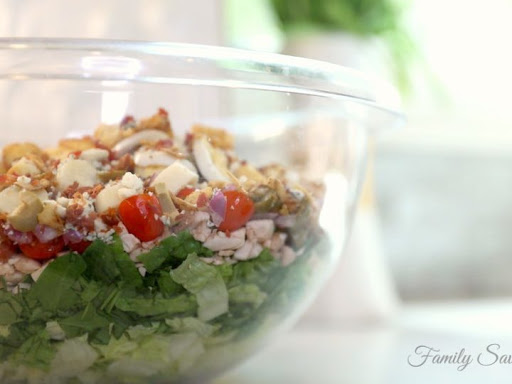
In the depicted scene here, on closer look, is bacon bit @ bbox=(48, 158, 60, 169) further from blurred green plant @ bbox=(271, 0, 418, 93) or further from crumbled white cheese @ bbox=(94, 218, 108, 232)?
blurred green plant @ bbox=(271, 0, 418, 93)

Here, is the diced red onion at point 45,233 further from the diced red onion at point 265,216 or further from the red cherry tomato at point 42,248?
the diced red onion at point 265,216

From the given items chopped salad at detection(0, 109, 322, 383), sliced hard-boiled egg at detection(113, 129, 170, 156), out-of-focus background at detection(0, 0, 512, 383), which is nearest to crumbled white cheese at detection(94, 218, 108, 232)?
chopped salad at detection(0, 109, 322, 383)

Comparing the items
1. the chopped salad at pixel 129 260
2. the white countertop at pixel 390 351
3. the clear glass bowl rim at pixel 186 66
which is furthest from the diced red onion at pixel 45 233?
the white countertop at pixel 390 351

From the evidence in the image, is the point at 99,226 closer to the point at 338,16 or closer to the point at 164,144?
the point at 164,144

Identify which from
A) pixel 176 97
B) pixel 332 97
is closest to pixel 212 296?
pixel 332 97

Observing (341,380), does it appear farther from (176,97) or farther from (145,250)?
(176,97)

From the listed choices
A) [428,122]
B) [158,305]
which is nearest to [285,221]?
[158,305]
